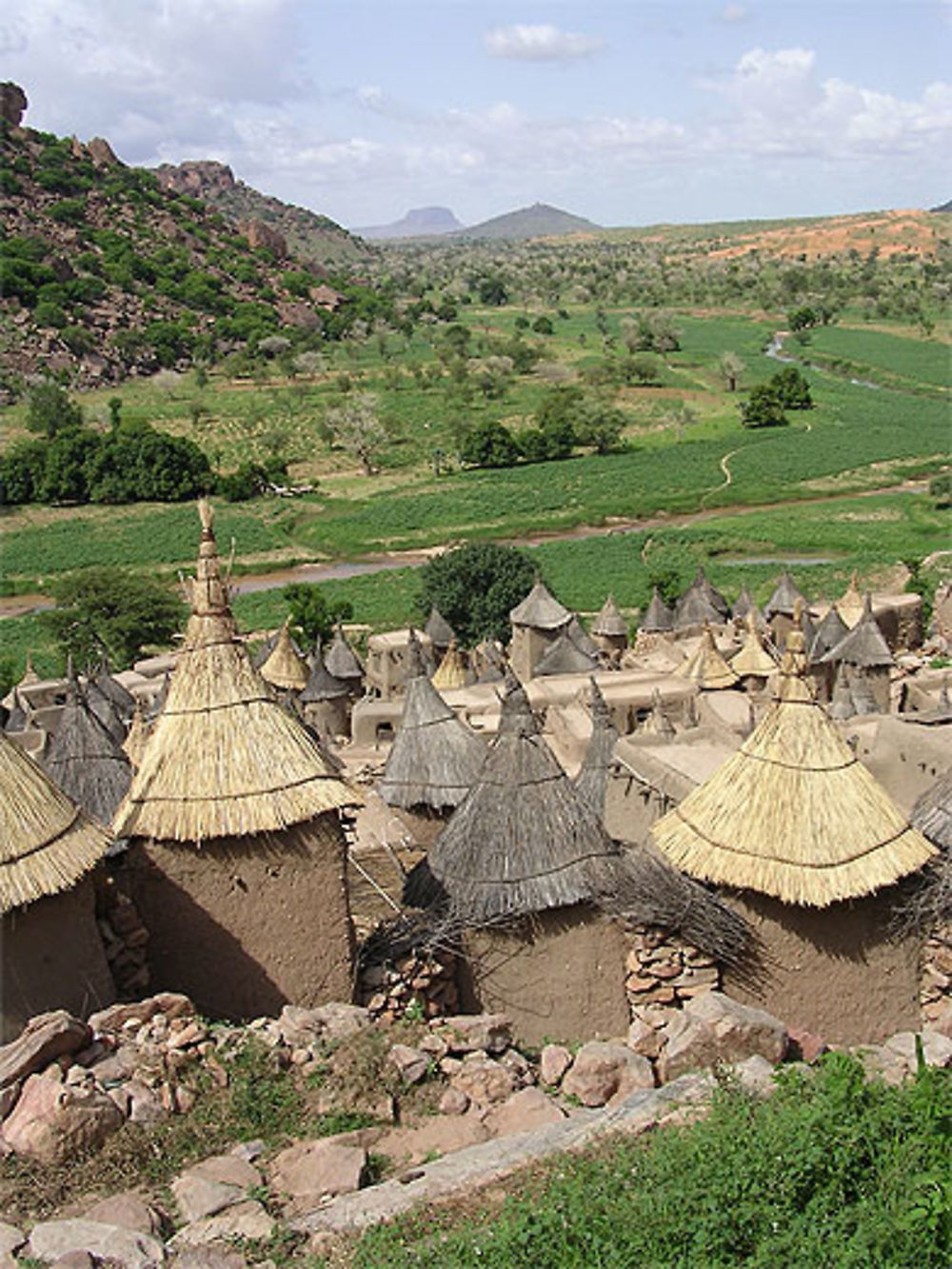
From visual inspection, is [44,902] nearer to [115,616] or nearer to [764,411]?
[115,616]

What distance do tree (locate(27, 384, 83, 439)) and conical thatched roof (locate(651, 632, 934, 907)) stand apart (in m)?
73.4

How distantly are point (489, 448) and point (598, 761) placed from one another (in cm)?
6471

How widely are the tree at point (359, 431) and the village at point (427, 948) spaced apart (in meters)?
68.6

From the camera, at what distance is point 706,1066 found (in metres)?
8.62

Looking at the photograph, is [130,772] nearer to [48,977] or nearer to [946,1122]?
[48,977]

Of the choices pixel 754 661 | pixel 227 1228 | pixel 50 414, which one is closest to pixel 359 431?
pixel 50 414

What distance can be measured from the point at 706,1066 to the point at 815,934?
6.59 ft

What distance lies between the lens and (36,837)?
8.52 metres

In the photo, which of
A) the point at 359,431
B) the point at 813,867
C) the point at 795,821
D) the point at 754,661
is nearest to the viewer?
the point at 813,867

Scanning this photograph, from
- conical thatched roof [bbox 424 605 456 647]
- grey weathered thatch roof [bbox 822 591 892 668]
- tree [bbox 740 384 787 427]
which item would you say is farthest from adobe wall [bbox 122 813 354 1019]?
tree [bbox 740 384 787 427]

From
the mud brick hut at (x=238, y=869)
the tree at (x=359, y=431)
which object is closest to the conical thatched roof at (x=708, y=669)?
the mud brick hut at (x=238, y=869)

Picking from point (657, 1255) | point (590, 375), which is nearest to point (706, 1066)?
point (657, 1255)

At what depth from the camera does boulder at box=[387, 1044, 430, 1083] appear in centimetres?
837

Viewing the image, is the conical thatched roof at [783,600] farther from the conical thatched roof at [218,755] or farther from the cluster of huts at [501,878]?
the conical thatched roof at [218,755]
